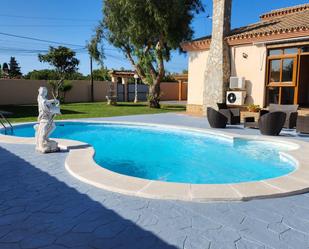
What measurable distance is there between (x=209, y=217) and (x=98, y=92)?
31.3 metres

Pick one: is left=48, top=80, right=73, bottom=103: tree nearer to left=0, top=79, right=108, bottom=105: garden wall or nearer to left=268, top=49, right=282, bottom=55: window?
left=0, top=79, right=108, bottom=105: garden wall

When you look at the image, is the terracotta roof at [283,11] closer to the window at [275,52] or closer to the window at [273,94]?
the window at [275,52]

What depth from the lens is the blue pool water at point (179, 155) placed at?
23.7 ft

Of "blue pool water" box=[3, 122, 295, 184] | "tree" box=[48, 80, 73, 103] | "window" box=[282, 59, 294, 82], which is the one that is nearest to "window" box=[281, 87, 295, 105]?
"window" box=[282, 59, 294, 82]

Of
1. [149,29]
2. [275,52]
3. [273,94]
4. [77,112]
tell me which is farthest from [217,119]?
[149,29]

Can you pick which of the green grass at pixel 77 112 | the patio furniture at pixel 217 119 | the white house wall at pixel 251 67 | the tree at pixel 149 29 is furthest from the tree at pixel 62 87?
the patio furniture at pixel 217 119

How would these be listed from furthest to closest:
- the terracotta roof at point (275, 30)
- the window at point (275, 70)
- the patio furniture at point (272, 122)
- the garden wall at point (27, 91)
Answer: the garden wall at point (27, 91) < the window at point (275, 70) < the terracotta roof at point (275, 30) < the patio furniture at point (272, 122)

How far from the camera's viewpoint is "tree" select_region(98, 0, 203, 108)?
64.0 feet

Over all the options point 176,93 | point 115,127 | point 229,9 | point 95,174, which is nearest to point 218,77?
point 229,9

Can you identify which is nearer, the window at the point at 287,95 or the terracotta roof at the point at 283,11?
the window at the point at 287,95

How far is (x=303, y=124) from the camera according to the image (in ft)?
36.3

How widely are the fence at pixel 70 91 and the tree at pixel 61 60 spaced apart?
7.71ft

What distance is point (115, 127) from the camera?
13.9 m

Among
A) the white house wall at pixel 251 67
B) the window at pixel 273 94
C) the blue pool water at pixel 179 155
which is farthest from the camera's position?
the white house wall at pixel 251 67
